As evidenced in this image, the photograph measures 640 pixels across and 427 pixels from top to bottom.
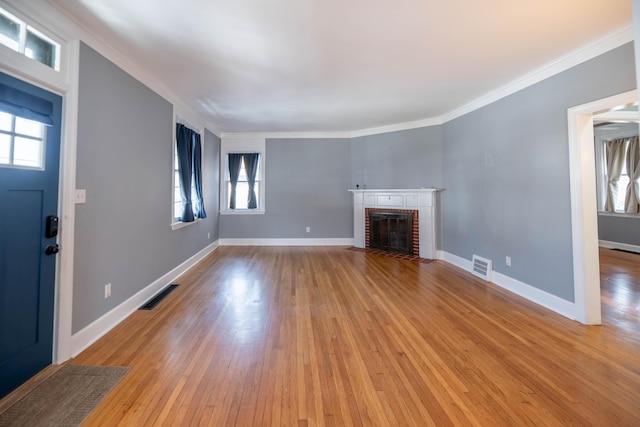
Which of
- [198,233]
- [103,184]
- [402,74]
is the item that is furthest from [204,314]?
[402,74]

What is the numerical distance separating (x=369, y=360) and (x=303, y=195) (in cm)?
461

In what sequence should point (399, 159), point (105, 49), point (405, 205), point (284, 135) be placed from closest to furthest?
point (105, 49), point (405, 205), point (399, 159), point (284, 135)

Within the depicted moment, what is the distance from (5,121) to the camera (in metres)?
1.56

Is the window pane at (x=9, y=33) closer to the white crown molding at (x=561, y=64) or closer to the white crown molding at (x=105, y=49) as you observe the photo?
the white crown molding at (x=105, y=49)

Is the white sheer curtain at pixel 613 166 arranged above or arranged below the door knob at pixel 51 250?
above

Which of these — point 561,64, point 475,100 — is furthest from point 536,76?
point 475,100

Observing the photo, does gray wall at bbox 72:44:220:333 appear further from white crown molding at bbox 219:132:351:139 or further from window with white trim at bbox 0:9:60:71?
white crown molding at bbox 219:132:351:139

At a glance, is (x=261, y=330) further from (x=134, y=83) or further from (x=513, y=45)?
(x=513, y=45)

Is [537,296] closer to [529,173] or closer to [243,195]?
[529,173]

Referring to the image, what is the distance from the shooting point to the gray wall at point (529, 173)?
99.2 inches

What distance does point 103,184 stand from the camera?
2328 mm

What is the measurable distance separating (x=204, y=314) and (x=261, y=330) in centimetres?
73

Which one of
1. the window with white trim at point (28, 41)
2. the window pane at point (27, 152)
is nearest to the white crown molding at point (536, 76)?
the window with white trim at point (28, 41)

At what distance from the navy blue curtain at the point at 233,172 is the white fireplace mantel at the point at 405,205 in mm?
2725
